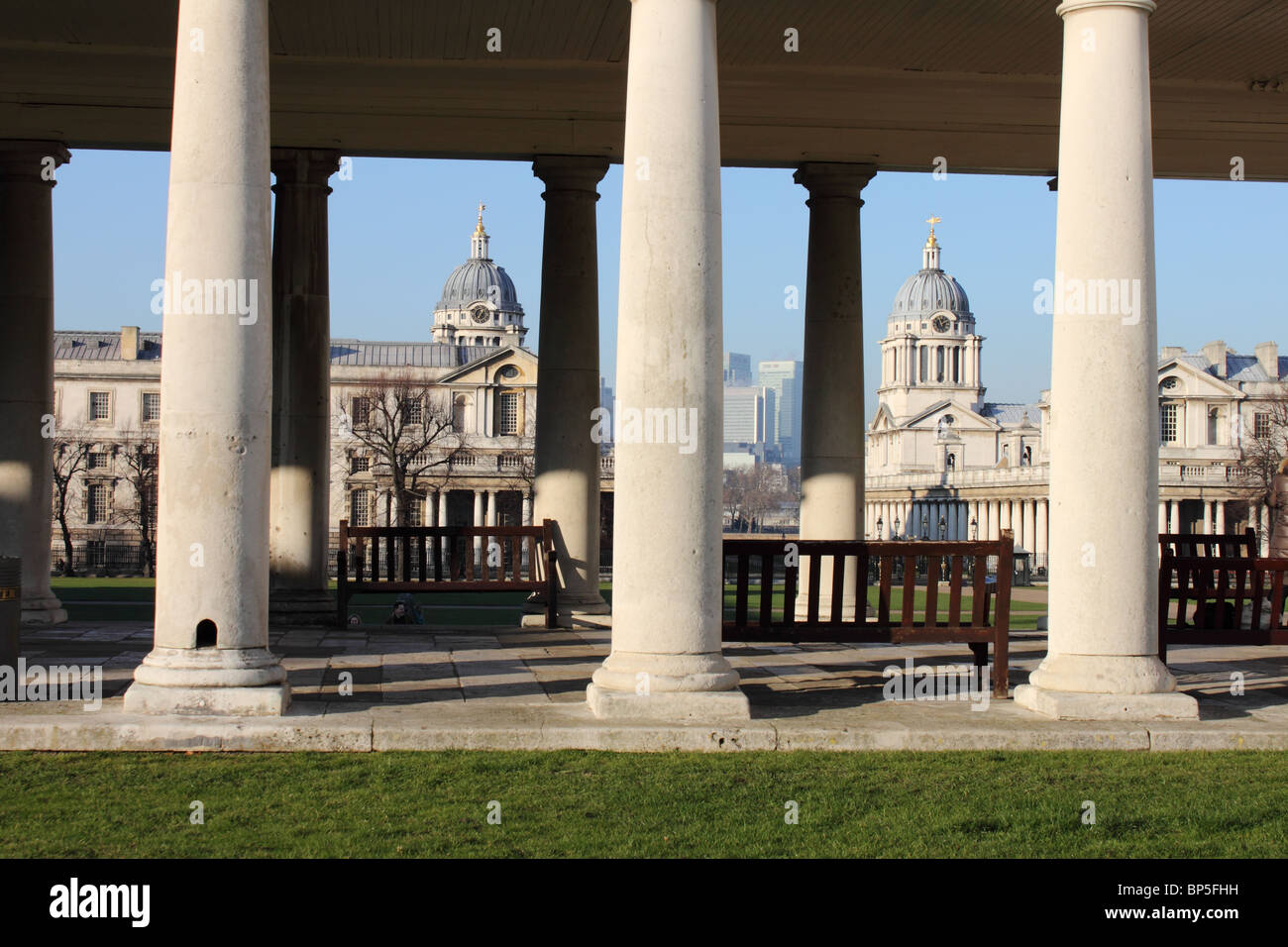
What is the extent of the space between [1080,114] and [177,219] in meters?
10.1

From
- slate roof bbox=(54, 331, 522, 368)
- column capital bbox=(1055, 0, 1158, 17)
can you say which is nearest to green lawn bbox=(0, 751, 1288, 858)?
column capital bbox=(1055, 0, 1158, 17)

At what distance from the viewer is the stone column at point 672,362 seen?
16531mm

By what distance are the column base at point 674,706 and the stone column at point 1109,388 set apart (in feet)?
12.0

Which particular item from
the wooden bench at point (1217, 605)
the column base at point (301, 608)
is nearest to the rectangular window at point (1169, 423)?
the column base at point (301, 608)

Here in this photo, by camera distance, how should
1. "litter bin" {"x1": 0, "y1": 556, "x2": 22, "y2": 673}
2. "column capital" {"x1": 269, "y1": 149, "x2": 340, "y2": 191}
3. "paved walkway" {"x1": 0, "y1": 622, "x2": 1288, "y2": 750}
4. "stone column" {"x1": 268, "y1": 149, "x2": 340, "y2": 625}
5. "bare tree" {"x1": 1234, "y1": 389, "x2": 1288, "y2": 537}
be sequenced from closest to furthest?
1. "paved walkway" {"x1": 0, "y1": 622, "x2": 1288, "y2": 750}
2. "litter bin" {"x1": 0, "y1": 556, "x2": 22, "y2": 673}
3. "stone column" {"x1": 268, "y1": 149, "x2": 340, "y2": 625}
4. "column capital" {"x1": 269, "y1": 149, "x2": 340, "y2": 191}
5. "bare tree" {"x1": 1234, "y1": 389, "x2": 1288, "y2": 537}

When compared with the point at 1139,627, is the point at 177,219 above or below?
above

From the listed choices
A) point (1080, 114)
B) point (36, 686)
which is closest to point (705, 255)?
point (1080, 114)

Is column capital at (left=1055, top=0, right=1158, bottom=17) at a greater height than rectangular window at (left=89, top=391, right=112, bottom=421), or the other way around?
rectangular window at (left=89, top=391, right=112, bottom=421)

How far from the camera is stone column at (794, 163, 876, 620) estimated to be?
97.9ft

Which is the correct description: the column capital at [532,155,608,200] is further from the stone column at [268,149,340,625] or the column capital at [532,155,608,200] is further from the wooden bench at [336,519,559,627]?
the wooden bench at [336,519,559,627]

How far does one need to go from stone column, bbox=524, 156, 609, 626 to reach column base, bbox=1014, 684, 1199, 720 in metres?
13.7

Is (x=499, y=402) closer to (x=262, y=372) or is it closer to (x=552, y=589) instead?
(x=552, y=589)

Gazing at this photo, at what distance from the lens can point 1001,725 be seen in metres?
16.5

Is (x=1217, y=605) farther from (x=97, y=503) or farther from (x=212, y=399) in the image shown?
(x=97, y=503)
